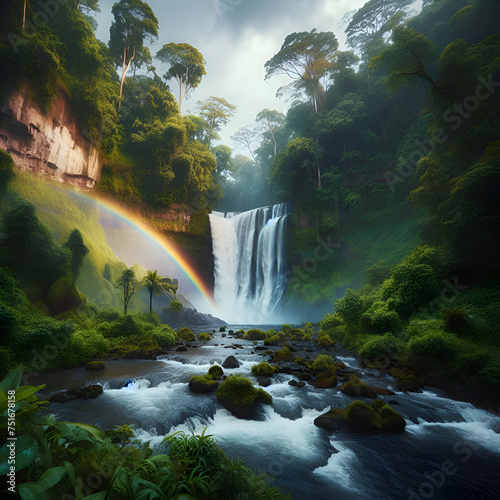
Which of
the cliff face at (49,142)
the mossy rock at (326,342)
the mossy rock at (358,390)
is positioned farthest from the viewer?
the cliff face at (49,142)

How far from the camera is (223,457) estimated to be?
3.54m

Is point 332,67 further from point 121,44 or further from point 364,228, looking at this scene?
point 121,44

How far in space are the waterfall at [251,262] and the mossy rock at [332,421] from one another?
1111 inches

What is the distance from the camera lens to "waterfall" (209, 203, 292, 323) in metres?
36.2

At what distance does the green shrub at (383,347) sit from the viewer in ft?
39.6

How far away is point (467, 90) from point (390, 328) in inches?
622

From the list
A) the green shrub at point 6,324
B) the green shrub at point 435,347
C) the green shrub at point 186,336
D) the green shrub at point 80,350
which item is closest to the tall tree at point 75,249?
the green shrub at point 80,350

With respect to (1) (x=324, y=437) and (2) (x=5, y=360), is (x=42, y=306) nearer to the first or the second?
(2) (x=5, y=360)

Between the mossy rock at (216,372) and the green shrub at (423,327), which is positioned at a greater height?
the green shrub at (423,327)

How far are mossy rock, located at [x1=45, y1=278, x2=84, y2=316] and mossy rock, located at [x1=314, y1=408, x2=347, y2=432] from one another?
15.6 m

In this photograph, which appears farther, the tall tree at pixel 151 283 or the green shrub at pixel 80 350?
the tall tree at pixel 151 283

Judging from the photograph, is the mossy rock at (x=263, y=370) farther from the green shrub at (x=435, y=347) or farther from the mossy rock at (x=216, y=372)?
the green shrub at (x=435, y=347)

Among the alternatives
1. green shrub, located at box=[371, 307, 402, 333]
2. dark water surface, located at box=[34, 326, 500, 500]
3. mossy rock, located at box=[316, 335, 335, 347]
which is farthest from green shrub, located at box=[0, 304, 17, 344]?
green shrub, located at box=[371, 307, 402, 333]

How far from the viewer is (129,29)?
33.3 meters
